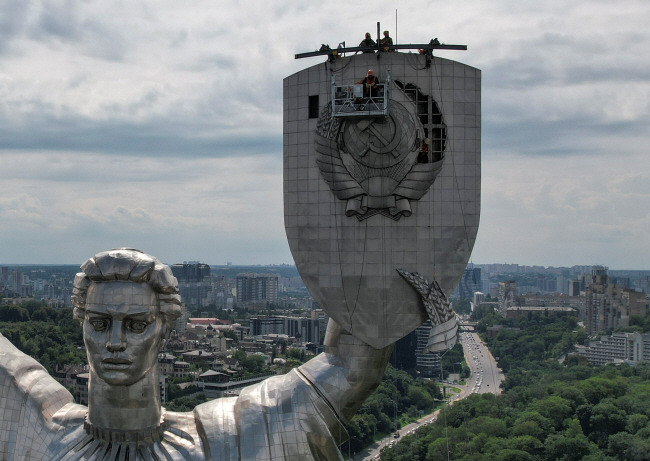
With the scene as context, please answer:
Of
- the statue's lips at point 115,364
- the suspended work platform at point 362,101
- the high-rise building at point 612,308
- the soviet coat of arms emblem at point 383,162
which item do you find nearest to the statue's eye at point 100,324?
the statue's lips at point 115,364

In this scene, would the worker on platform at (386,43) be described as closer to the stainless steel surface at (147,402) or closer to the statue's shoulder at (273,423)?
the stainless steel surface at (147,402)

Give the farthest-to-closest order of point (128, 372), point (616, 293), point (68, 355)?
point (616, 293) < point (68, 355) < point (128, 372)

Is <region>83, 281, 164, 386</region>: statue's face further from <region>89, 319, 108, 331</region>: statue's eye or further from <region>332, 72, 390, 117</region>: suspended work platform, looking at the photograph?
<region>332, 72, 390, 117</region>: suspended work platform

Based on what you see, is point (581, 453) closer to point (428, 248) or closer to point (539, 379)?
point (539, 379)

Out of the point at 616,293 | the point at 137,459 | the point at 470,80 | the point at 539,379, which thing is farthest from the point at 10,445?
the point at 616,293

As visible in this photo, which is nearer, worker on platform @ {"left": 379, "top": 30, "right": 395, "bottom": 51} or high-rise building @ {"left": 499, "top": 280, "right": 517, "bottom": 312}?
worker on platform @ {"left": 379, "top": 30, "right": 395, "bottom": 51}

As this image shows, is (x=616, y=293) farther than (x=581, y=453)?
Yes

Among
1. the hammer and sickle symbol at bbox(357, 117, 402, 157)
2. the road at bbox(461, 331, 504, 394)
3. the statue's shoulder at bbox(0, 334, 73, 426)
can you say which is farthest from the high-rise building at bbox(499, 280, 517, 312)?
the statue's shoulder at bbox(0, 334, 73, 426)
